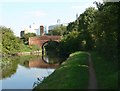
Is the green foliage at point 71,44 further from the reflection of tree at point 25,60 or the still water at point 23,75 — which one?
the still water at point 23,75

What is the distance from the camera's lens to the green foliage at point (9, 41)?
3374 inches

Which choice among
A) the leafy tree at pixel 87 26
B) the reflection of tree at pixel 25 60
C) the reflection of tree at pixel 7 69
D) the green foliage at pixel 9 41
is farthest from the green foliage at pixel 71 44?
the reflection of tree at pixel 7 69

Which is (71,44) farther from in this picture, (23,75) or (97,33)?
(97,33)

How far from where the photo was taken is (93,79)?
2597cm

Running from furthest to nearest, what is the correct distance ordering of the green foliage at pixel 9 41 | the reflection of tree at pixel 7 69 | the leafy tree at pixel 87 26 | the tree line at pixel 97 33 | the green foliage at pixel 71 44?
1. the green foliage at pixel 9 41
2. the green foliage at pixel 71 44
3. the leafy tree at pixel 87 26
4. the reflection of tree at pixel 7 69
5. the tree line at pixel 97 33

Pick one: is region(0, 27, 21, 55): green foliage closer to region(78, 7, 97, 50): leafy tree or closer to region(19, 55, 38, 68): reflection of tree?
region(19, 55, 38, 68): reflection of tree

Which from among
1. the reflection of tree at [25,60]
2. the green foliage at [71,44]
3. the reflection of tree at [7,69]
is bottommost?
the reflection of tree at [25,60]

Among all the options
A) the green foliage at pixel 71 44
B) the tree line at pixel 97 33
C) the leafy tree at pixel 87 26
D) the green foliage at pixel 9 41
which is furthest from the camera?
the green foliage at pixel 9 41

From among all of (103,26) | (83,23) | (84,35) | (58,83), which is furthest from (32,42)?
(58,83)

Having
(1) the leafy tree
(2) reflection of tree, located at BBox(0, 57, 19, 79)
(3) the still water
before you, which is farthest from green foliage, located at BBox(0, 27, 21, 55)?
(3) the still water

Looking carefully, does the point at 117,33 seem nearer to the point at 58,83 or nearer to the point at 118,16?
the point at 118,16

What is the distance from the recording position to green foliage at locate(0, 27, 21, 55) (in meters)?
85.7

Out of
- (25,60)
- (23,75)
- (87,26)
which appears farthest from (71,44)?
(23,75)

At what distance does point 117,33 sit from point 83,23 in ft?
178
